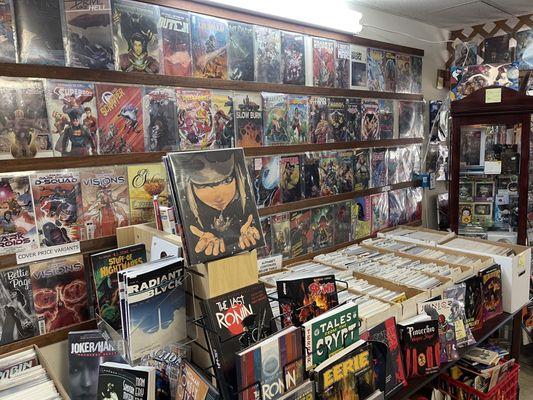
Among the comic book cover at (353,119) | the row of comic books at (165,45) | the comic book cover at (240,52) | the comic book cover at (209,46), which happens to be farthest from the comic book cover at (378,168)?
the comic book cover at (209,46)

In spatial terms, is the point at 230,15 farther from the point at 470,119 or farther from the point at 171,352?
the point at 470,119

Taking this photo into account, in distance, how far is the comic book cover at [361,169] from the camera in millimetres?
3057

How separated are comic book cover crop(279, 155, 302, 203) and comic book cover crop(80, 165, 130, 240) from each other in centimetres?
99

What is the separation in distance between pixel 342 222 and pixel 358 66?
1.13 meters

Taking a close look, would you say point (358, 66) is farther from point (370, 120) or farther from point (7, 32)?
point (7, 32)

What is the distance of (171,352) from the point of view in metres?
1.63

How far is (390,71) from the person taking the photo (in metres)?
3.27

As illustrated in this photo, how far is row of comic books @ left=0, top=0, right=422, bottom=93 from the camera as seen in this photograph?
162 cm

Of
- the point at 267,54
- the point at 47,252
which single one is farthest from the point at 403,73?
the point at 47,252

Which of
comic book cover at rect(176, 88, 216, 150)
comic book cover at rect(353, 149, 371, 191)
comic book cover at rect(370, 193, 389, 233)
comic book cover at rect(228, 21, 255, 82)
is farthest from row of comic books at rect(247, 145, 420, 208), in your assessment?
comic book cover at rect(228, 21, 255, 82)

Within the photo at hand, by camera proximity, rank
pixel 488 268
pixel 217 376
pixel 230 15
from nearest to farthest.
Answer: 1. pixel 217 376
2. pixel 230 15
3. pixel 488 268

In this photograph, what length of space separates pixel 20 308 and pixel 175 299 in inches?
29.4

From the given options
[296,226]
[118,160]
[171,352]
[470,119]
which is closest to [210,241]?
[171,352]

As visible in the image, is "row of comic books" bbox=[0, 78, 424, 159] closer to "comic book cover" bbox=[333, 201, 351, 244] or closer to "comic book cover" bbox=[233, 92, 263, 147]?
"comic book cover" bbox=[233, 92, 263, 147]
